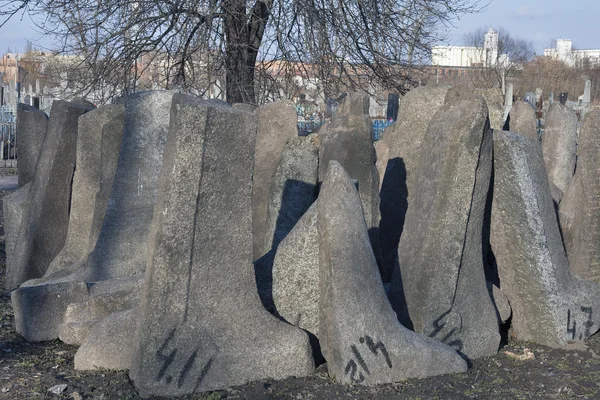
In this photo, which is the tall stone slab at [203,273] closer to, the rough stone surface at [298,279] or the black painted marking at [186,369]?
the black painted marking at [186,369]

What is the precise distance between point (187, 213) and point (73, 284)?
1.37m

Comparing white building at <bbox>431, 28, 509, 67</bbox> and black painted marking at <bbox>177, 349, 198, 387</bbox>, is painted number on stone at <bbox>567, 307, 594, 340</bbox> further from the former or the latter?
white building at <bbox>431, 28, 509, 67</bbox>

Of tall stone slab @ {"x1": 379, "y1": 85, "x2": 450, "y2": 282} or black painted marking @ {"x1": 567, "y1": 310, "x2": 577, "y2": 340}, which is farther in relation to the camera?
tall stone slab @ {"x1": 379, "y1": 85, "x2": 450, "y2": 282}

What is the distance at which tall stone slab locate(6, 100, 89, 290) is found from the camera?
6.52 m

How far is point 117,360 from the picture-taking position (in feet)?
14.1

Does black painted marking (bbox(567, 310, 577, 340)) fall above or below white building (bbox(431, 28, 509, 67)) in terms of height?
below

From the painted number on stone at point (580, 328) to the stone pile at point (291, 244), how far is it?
0.01 metres

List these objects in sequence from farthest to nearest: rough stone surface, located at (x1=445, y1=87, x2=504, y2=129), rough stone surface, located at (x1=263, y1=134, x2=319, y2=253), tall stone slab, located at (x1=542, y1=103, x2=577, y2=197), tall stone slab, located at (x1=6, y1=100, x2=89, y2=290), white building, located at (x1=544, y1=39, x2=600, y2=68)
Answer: white building, located at (x1=544, y1=39, x2=600, y2=68)
tall stone slab, located at (x1=542, y1=103, x2=577, y2=197)
tall stone slab, located at (x1=6, y1=100, x2=89, y2=290)
rough stone surface, located at (x1=263, y1=134, x2=319, y2=253)
rough stone surface, located at (x1=445, y1=87, x2=504, y2=129)

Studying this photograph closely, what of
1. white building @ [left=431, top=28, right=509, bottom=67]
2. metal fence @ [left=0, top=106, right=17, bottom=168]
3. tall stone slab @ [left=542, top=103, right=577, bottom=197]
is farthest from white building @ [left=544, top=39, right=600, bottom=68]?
tall stone slab @ [left=542, top=103, right=577, bottom=197]

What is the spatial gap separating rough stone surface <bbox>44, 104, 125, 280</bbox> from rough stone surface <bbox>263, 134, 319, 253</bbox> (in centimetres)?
123

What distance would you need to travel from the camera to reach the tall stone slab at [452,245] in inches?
184

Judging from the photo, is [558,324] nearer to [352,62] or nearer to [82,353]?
[82,353]

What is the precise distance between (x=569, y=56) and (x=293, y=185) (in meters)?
48.9

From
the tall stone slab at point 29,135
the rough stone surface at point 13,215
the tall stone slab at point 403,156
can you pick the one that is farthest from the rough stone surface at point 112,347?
the tall stone slab at point 29,135
